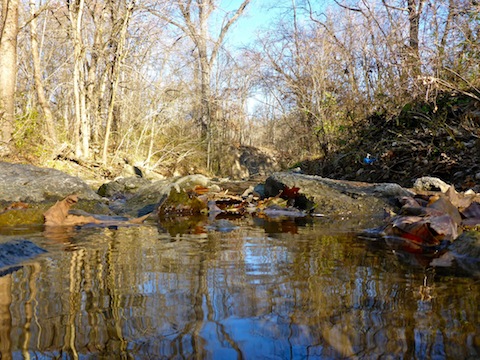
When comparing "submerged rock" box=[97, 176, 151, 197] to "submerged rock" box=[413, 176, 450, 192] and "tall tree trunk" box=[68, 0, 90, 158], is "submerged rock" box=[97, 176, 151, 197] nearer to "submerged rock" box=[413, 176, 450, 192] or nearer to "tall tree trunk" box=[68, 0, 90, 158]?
"tall tree trunk" box=[68, 0, 90, 158]

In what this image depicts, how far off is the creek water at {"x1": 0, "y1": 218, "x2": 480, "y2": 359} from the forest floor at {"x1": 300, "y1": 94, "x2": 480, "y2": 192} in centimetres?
436

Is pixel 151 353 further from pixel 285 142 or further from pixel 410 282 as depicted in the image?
pixel 285 142

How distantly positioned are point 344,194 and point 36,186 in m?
3.82

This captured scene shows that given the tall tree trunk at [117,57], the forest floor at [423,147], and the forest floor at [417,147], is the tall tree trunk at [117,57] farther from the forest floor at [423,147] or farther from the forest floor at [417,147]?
the forest floor at [423,147]

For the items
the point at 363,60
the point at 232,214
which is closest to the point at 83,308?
the point at 232,214

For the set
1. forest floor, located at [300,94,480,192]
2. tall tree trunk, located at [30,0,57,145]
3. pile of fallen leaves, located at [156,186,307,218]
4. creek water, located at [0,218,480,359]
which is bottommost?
creek water, located at [0,218,480,359]

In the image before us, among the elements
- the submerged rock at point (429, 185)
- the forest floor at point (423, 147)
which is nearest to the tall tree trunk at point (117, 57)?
the forest floor at point (423, 147)

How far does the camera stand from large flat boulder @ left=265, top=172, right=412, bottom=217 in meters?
4.76

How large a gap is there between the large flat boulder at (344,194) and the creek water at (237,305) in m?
2.58

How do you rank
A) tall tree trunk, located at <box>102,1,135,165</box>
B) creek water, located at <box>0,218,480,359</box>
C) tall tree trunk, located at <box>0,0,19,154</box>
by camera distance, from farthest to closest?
tall tree trunk, located at <box>102,1,135,165</box> → tall tree trunk, located at <box>0,0,19,154</box> → creek water, located at <box>0,218,480,359</box>

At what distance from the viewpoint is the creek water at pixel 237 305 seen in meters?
0.92

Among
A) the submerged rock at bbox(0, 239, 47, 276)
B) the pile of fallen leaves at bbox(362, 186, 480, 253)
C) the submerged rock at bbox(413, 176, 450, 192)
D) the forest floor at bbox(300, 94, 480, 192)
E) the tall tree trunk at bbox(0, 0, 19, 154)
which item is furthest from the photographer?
the tall tree trunk at bbox(0, 0, 19, 154)

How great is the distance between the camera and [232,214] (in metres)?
4.85

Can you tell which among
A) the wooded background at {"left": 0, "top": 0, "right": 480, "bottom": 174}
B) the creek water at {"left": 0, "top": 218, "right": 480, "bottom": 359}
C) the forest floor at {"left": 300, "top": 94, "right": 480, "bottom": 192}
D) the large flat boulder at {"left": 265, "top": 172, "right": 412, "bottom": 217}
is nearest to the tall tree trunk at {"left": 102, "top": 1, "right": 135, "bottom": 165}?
the wooded background at {"left": 0, "top": 0, "right": 480, "bottom": 174}
